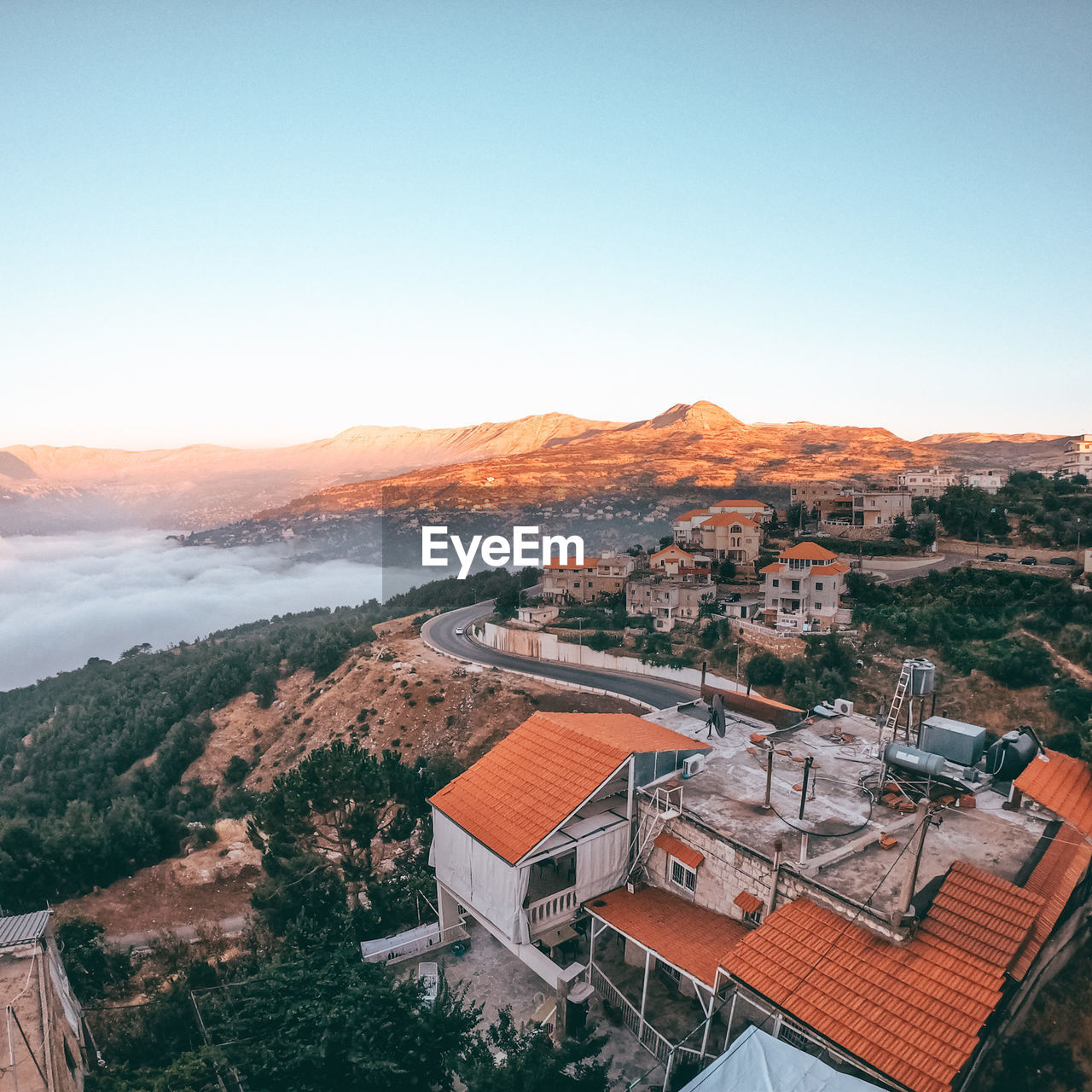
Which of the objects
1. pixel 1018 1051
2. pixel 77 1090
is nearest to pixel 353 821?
pixel 77 1090

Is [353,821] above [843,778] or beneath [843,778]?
beneath

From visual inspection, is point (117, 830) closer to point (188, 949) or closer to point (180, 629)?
point (188, 949)

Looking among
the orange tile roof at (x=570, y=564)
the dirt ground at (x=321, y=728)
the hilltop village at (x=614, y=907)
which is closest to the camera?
the hilltop village at (x=614, y=907)

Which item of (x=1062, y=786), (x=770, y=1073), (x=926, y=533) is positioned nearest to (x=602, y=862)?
(x=770, y=1073)

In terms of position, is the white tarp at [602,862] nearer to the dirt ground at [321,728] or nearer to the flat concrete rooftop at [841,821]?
the flat concrete rooftop at [841,821]

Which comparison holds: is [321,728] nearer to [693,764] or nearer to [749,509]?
[693,764]

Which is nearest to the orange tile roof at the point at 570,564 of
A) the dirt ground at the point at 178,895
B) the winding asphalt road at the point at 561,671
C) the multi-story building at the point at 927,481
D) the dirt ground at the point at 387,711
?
the winding asphalt road at the point at 561,671
